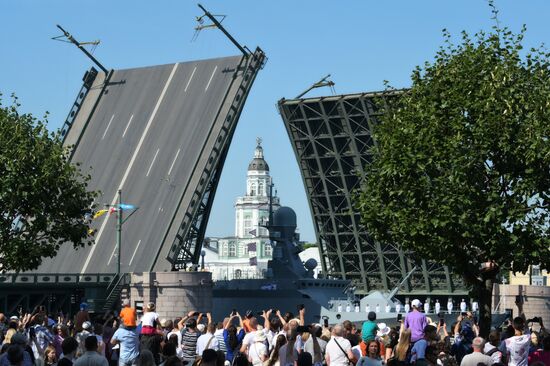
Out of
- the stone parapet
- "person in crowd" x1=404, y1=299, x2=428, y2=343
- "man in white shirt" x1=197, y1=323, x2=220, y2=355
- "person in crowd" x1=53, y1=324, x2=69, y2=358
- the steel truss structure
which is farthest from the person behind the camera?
the steel truss structure

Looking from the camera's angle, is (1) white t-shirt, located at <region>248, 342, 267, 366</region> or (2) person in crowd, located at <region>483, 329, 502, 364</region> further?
(1) white t-shirt, located at <region>248, 342, 267, 366</region>

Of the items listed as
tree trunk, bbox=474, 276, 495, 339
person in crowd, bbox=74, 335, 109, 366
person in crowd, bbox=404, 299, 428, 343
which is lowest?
person in crowd, bbox=74, 335, 109, 366

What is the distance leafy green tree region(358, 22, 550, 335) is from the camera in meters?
28.0

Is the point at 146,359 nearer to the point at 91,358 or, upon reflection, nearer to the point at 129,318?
the point at 91,358

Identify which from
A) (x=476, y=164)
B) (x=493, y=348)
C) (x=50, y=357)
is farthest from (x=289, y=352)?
(x=476, y=164)

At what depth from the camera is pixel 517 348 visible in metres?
17.0

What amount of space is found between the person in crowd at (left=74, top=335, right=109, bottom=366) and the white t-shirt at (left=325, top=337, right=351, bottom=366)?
146 inches

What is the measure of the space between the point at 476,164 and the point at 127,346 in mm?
13317

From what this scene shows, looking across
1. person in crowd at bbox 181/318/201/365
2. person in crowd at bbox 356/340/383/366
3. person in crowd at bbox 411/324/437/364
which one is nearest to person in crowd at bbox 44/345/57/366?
person in crowd at bbox 181/318/201/365

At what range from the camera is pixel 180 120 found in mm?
48844

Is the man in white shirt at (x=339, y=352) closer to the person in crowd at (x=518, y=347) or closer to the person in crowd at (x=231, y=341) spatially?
the person in crowd at (x=231, y=341)

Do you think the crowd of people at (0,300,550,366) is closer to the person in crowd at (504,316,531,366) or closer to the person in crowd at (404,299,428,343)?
the person in crowd at (504,316,531,366)

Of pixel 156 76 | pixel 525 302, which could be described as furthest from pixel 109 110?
pixel 525 302

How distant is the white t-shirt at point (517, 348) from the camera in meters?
17.0
